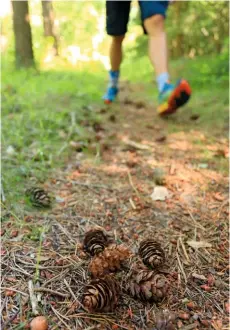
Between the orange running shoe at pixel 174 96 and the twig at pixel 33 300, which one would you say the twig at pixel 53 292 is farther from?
the orange running shoe at pixel 174 96

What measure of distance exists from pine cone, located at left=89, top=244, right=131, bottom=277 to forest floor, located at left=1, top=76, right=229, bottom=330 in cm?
4

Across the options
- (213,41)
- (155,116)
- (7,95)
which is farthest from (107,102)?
(213,41)

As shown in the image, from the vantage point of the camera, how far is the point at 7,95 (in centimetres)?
332

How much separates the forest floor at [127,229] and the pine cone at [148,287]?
3 centimetres

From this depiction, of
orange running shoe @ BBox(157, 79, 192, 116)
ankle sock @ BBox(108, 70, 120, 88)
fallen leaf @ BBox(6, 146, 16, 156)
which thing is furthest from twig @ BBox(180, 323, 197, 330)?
ankle sock @ BBox(108, 70, 120, 88)

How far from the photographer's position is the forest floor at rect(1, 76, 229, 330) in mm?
1072

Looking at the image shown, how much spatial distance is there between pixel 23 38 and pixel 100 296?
4.96 metres

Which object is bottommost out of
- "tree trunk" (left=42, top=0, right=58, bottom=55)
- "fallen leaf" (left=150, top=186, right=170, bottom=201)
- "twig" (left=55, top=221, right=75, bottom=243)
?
"tree trunk" (left=42, top=0, right=58, bottom=55)

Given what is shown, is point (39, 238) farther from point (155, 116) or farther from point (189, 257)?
point (155, 116)

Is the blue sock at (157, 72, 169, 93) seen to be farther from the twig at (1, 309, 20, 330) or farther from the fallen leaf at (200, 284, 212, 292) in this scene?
the twig at (1, 309, 20, 330)

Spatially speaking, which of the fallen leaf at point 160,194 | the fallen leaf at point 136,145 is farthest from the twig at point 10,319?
the fallen leaf at point 136,145

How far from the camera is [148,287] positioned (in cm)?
110

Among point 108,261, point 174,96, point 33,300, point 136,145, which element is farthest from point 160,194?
point 174,96

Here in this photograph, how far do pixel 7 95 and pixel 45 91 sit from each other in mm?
606
